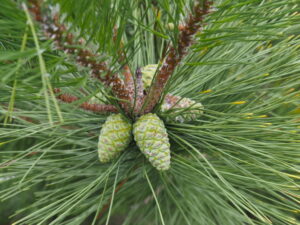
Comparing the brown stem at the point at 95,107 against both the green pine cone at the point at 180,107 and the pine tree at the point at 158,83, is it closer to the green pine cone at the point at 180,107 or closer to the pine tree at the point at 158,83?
the pine tree at the point at 158,83

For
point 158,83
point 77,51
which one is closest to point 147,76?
point 158,83

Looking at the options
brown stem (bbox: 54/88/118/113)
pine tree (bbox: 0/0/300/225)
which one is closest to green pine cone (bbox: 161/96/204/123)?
pine tree (bbox: 0/0/300/225)

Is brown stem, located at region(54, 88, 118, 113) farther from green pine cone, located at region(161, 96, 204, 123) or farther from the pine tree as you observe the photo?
green pine cone, located at region(161, 96, 204, 123)

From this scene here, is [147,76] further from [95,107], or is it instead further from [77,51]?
[77,51]

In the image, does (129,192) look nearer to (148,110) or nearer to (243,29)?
(148,110)

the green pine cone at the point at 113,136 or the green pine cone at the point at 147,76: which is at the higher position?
the green pine cone at the point at 147,76

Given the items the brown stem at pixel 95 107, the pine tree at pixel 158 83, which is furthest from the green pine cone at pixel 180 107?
the brown stem at pixel 95 107
